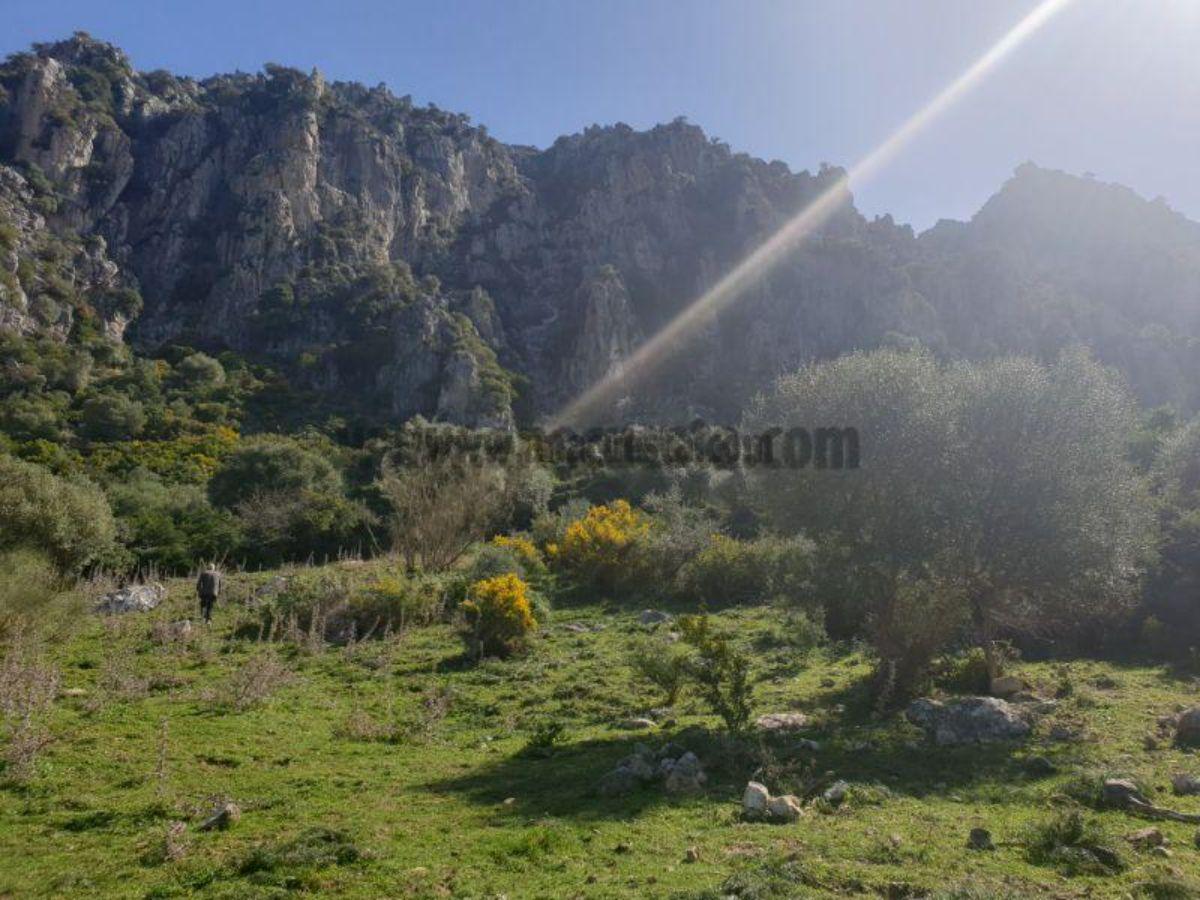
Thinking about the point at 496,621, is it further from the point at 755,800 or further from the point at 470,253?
the point at 470,253

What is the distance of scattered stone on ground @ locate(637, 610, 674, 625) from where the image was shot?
18922mm

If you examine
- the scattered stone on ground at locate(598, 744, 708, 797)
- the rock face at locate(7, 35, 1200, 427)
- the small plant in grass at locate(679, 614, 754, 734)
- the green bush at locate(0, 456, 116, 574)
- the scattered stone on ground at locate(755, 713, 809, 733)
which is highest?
the rock face at locate(7, 35, 1200, 427)

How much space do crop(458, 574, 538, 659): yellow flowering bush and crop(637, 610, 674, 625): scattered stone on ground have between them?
4.34 meters

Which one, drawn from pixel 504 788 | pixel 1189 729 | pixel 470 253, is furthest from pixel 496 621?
pixel 470 253

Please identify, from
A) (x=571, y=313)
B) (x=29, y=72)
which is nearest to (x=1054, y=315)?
(x=571, y=313)

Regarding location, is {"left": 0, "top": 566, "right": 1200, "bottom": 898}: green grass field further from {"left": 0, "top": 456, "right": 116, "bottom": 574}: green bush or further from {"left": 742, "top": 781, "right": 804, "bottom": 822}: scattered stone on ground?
{"left": 0, "top": 456, "right": 116, "bottom": 574}: green bush

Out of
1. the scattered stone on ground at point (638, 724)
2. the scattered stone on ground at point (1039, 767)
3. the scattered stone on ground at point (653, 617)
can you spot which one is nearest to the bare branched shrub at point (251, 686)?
the scattered stone on ground at point (638, 724)

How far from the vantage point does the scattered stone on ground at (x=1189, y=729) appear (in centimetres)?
933

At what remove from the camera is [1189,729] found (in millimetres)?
9383

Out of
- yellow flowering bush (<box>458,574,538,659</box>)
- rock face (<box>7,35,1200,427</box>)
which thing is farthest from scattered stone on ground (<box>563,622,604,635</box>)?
rock face (<box>7,35,1200,427</box>)

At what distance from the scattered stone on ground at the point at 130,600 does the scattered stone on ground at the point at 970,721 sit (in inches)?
696

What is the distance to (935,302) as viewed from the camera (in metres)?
86.8

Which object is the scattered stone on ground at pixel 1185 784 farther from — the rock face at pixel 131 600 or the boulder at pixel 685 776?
the rock face at pixel 131 600

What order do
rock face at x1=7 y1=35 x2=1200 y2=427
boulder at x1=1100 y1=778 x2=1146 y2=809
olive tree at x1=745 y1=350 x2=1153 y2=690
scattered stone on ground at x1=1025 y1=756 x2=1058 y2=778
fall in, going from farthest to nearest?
rock face at x1=7 y1=35 x2=1200 y2=427, olive tree at x1=745 y1=350 x2=1153 y2=690, scattered stone on ground at x1=1025 y1=756 x2=1058 y2=778, boulder at x1=1100 y1=778 x2=1146 y2=809
